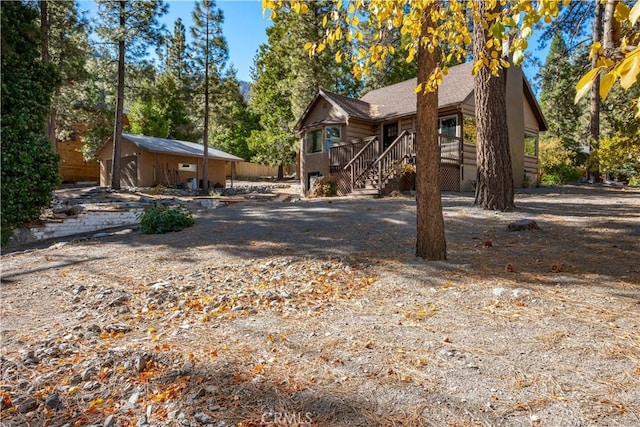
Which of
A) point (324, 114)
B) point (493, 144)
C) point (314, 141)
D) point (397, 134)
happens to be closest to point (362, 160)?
point (397, 134)

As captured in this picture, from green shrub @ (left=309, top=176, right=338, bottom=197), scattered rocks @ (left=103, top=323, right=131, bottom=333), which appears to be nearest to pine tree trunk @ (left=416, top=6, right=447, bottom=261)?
scattered rocks @ (left=103, top=323, right=131, bottom=333)

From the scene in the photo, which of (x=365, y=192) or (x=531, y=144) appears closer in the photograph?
(x=365, y=192)

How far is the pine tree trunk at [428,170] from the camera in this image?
4191 mm

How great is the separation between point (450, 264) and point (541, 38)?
18.9 meters

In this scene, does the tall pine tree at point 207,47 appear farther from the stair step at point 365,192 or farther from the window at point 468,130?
the window at point 468,130

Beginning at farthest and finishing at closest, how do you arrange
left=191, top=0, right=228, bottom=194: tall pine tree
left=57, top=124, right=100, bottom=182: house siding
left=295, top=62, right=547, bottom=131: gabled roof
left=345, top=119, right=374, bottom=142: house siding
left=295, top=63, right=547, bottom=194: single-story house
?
left=57, top=124, right=100, bottom=182: house siding, left=191, top=0, right=228, bottom=194: tall pine tree, left=345, top=119, right=374, bottom=142: house siding, left=295, top=62, right=547, bottom=131: gabled roof, left=295, top=63, right=547, bottom=194: single-story house

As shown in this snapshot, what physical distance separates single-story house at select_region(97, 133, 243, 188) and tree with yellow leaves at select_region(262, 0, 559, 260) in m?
21.2

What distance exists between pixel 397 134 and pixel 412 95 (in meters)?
2.09

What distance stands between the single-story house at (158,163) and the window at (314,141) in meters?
8.81

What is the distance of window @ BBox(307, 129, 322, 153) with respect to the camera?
18500 mm

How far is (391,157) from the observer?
13523 mm

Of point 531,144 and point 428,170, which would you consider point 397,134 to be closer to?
point 531,144

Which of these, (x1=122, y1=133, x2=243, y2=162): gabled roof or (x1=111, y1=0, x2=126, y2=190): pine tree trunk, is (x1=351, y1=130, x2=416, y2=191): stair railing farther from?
(x1=122, y1=133, x2=243, y2=162): gabled roof

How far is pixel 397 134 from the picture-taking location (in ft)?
55.3
